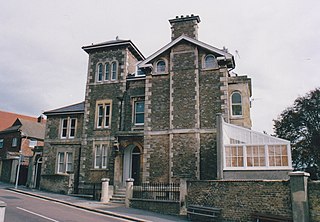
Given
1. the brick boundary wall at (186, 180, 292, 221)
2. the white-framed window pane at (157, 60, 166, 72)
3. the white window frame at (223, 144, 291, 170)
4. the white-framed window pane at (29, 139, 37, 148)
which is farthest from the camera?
the white-framed window pane at (29, 139, 37, 148)

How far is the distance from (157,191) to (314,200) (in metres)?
8.67

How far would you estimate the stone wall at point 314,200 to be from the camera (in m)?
12.5

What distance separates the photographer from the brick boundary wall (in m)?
13.4

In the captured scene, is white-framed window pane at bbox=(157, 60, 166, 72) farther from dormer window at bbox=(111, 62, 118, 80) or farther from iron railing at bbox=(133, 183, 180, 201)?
iron railing at bbox=(133, 183, 180, 201)

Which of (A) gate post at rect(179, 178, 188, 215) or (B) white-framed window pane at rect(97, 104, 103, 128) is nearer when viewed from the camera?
(A) gate post at rect(179, 178, 188, 215)

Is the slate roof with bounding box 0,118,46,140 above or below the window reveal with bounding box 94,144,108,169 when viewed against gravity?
above

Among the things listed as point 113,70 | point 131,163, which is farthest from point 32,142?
point 131,163

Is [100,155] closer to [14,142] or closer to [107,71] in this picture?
[107,71]

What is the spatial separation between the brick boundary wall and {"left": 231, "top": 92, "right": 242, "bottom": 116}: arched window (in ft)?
23.0

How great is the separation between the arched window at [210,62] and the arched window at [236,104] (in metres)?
2.41

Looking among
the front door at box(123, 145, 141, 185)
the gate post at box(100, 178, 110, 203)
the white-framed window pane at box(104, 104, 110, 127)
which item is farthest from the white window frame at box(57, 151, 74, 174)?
the gate post at box(100, 178, 110, 203)

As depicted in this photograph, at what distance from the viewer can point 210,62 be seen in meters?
21.3

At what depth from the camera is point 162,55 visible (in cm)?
2253

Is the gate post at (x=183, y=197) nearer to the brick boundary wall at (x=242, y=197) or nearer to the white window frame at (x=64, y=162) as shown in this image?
the brick boundary wall at (x=242, y=197)
